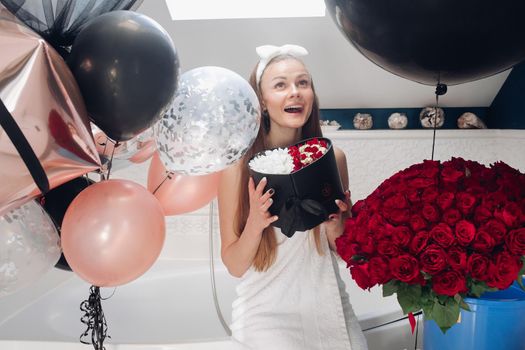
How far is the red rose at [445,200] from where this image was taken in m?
0.64

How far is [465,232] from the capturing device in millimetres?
618

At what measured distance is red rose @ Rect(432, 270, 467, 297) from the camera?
61 cm

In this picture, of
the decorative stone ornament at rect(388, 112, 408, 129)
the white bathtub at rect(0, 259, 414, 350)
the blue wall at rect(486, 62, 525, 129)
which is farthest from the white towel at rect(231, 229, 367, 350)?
the blue wall at rect(486, 62, 525, 129)

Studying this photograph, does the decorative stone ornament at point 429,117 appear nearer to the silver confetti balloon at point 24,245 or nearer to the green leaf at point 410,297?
the green leaf at point 410,297

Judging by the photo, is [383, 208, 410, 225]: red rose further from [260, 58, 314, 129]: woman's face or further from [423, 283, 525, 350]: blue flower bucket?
[260, 58, 314, 129]: woman's face

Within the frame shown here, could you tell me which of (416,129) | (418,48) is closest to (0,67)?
(418,48)

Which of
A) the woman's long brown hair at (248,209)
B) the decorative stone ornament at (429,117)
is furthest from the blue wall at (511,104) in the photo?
the woman's long brown hair at (248,209)

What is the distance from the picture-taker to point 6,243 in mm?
737

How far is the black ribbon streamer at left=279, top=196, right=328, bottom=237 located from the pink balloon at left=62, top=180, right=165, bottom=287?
0.97 feet

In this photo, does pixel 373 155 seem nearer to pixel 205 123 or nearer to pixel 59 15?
pixel 205 123

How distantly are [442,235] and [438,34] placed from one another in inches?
10.4

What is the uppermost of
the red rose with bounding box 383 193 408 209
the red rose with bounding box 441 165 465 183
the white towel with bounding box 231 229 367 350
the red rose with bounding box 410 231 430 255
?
the red rose with bounding box 441 165 465 183

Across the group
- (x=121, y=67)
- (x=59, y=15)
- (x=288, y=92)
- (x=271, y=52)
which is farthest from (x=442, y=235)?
(x=271, y=52)

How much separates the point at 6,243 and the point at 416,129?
228cm
